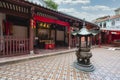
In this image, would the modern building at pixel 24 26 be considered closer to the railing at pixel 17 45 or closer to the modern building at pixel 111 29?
the railing at pixel 17 45

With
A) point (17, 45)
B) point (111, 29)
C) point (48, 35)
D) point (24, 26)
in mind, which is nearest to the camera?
point (17, 45)

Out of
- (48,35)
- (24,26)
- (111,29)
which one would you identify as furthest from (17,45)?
(111,29)

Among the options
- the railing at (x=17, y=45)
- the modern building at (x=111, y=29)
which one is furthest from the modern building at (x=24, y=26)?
A: the modern building at (x=111, y=29)

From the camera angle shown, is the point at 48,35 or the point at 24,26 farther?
the point at 48,35

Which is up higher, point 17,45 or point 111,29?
point 111,29

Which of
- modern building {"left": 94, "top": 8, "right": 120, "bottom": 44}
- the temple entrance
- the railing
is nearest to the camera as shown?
the railing

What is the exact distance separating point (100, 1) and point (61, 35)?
464 inches

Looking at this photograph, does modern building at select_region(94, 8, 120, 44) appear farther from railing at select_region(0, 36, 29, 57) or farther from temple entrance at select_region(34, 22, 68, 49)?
railing at select_region(0, 36, 29, 57)

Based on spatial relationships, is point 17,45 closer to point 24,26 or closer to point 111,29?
point 24,26

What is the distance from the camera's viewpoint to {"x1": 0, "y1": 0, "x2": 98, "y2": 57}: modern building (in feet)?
19.3

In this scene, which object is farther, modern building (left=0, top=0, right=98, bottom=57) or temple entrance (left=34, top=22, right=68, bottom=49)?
temple entrance (left=34, top=22, right=68, bottom=49)

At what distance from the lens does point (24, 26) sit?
929 cm

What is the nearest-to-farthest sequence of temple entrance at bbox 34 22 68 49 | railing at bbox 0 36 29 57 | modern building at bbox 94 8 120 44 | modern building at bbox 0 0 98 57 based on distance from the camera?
modern building at bbox 0 0 98 57 < railing at bbox 0 36 29 57 < temple entrance at bbox 34 22 68 49 < modern building at bbox 94 8 120 44

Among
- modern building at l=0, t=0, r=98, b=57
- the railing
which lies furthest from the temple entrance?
the railing
